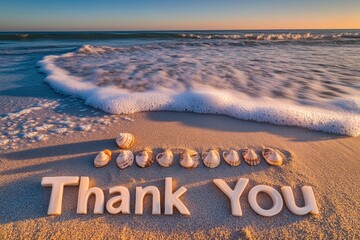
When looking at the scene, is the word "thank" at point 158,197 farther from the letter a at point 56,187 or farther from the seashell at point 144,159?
the seashell at point 144,159

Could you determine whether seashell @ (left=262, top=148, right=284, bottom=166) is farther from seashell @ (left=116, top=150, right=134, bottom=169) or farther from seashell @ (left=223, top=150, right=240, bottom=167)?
seashell @ (left=116, top=150, right=134, bottom=169)

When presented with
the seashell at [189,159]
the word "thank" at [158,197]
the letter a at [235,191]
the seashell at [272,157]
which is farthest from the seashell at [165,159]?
the seashell at [272,157]

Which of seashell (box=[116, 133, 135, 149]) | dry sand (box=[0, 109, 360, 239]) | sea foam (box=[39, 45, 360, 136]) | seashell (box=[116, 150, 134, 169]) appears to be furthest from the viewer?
sea foam (box=[39, 45, 360, 136])

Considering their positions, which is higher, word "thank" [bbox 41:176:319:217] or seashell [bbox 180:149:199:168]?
seashell [bbox 180:149:199:168]

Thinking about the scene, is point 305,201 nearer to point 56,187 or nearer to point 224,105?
point 224,105

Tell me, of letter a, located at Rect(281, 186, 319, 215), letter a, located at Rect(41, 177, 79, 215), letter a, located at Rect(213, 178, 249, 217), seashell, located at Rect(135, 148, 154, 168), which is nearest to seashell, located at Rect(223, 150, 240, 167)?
letter a, located at Rect(213, 178, 249, 217)

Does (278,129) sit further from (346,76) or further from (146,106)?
(346,76)

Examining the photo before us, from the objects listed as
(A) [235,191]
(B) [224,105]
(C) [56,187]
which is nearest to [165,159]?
(A) [235,191]

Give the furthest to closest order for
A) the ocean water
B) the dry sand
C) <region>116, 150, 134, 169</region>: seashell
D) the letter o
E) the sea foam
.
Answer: the ocean water → the sea foam → <region>116, 150, 134, 169</region>: seashell → the letter o → the dry sand
